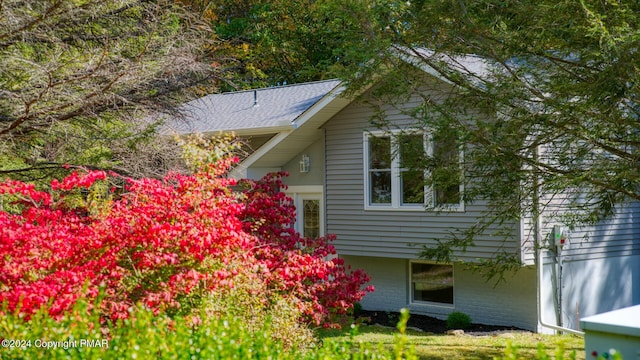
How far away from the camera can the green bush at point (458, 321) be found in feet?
43.5

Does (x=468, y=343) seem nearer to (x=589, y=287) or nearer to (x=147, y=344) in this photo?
(x=589, y=287)

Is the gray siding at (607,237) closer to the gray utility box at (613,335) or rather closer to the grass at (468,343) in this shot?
the grass at (468,343)

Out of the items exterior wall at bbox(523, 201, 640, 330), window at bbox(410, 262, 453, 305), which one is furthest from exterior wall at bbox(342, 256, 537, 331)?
exterior wall at bbox(523, 201, 640, 330)

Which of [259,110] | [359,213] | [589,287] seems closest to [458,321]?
[589,287]

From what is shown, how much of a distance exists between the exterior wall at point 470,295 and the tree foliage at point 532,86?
3139 millimetres

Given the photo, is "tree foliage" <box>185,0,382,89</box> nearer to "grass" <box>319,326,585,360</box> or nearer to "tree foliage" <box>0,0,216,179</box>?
"tree foliage" <box>0,0,216,179</box>

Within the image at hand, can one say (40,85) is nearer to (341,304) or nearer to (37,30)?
(37,30)

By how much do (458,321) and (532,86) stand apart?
5.72 m

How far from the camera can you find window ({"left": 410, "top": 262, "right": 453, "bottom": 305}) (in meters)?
14.4

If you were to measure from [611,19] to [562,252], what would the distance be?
6366mm

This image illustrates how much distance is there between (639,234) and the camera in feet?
48.9

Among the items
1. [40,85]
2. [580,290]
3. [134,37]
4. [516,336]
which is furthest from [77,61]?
[580,290]

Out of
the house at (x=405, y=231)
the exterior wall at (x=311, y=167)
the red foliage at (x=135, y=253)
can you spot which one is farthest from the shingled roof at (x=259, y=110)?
the red foliage at (x=135, y=253)

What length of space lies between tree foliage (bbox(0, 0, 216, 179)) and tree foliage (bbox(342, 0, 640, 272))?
332 cm
